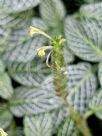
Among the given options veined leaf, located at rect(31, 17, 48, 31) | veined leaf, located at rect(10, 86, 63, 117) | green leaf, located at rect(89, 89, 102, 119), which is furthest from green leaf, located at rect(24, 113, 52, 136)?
veined leaf, located at rect(31, 17, 48, 31)

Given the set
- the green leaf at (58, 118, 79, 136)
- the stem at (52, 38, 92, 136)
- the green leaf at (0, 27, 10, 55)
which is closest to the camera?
the stem at (52, 38, 92, 136)

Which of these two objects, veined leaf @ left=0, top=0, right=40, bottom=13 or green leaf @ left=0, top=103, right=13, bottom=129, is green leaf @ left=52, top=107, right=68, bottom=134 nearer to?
green leaf @ left=0, top=103, right=13, bottom=129

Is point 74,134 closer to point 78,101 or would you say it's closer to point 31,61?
point 78,101

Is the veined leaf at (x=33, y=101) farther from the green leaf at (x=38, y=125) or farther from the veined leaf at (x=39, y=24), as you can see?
the veined leaf at (x=39, y=24)

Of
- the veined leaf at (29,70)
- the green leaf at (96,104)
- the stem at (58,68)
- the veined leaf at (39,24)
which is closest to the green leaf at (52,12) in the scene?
the veined leaf at (39,24)

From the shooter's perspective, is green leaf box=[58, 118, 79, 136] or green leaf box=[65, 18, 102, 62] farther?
green leaf box=[65, 18, 102, 62]

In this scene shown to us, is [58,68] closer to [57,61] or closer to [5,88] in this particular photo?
[57,61]

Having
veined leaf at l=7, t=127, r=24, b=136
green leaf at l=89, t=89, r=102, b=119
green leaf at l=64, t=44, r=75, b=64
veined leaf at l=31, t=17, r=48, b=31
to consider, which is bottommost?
green leaf at l=89, t=89, r=102, b=119
